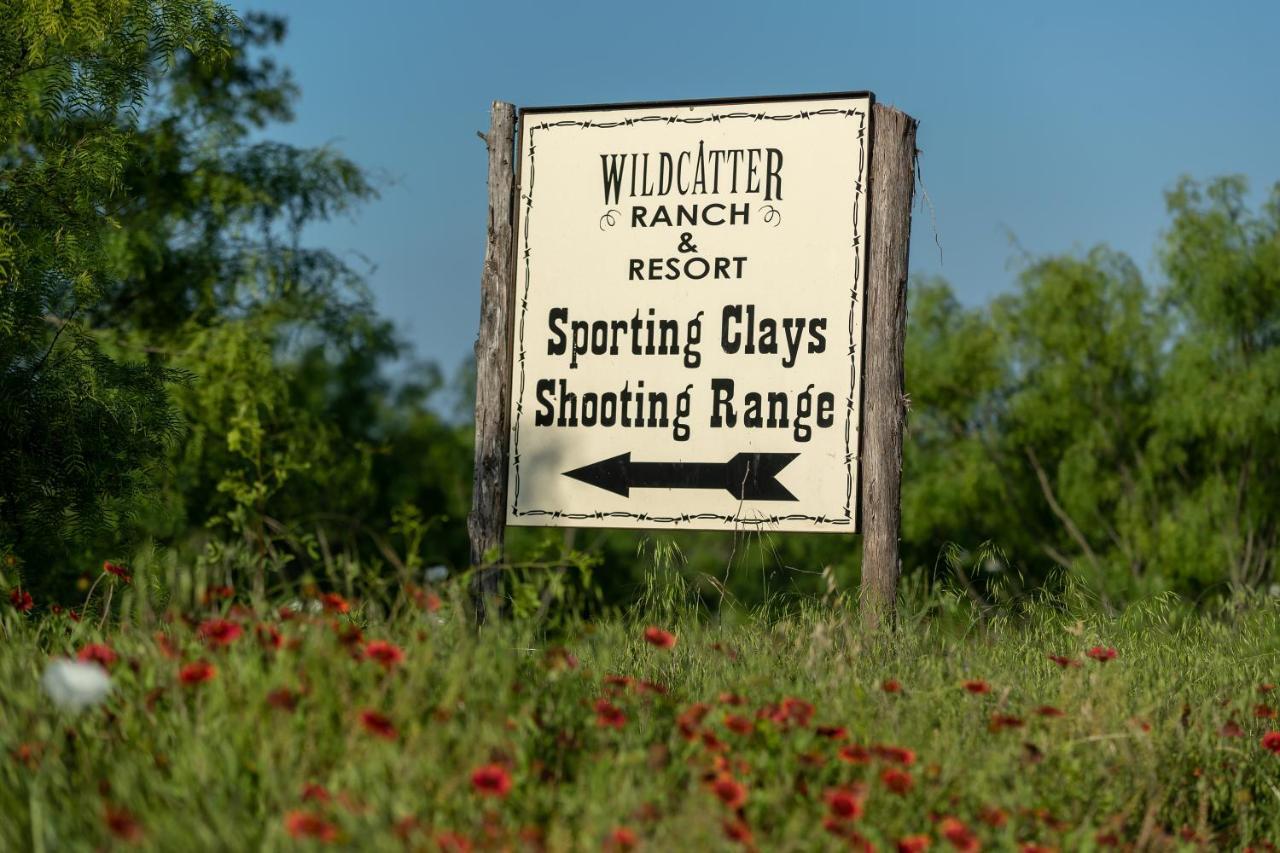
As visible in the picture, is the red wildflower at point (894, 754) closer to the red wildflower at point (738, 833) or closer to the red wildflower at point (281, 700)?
the red wildflower at point (738, 833)

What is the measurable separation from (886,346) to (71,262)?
15.2ft

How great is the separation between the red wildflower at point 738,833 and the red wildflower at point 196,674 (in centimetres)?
135

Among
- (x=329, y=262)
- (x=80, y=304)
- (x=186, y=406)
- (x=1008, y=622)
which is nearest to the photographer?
(x=1008, y=622)

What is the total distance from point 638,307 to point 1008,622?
2225 mm

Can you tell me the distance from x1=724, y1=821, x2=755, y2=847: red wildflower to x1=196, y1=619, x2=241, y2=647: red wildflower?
4.59 ft

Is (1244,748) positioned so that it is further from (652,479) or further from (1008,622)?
(652,479)

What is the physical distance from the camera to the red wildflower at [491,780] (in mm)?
3266

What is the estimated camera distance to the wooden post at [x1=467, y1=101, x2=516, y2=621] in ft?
23.6

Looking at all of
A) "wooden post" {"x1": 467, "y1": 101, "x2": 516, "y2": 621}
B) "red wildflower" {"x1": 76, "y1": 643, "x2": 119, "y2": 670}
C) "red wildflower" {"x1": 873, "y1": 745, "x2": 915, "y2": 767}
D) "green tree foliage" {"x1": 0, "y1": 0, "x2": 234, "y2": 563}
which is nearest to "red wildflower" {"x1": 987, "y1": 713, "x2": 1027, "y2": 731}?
"red wildflower" {"x1": 873, "y1": 745, "x2": 915, "y2": 767}

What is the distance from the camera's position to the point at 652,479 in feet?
23.0

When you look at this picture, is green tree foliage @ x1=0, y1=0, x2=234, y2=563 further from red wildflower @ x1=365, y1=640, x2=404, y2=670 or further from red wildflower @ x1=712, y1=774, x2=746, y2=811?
red wildflower @ x1=712, y1=774, x2=746, y2=811

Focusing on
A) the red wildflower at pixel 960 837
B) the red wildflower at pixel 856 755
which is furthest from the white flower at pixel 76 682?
the red wildflower at pixel 960 837

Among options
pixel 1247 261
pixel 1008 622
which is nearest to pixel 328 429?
pixel 1247 261

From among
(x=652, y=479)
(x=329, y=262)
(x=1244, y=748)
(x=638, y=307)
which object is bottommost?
(x=1244, y=748)
